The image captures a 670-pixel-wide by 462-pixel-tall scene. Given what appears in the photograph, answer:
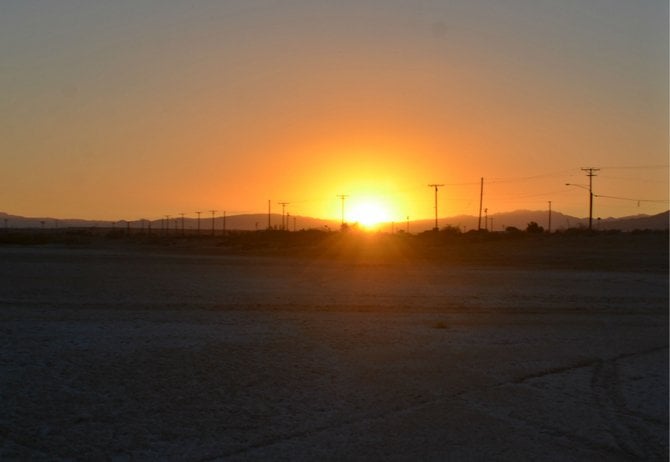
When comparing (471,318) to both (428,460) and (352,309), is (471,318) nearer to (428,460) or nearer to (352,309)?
(352,309)

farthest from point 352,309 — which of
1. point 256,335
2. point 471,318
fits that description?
point 256,335

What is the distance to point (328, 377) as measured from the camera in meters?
12.0

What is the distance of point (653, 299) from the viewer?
25.0 metres

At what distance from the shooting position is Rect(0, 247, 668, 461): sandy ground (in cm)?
882

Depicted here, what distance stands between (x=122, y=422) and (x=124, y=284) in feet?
58.8

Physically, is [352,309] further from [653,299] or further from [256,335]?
[653,299]

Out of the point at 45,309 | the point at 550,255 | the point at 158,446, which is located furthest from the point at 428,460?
the point at 550,255

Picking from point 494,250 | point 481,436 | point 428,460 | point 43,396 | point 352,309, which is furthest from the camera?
point 494,250

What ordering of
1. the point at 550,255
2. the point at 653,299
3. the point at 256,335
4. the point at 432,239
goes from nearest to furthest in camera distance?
1. the point at 256,335
2. the point at 653,299
3. the point at 550,255
4. the point at 432,239

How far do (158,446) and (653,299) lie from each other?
19630 mm

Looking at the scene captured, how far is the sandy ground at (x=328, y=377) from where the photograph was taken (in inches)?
347

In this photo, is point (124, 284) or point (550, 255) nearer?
point (124, 284)

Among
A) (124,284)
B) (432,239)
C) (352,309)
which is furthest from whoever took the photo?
(432,239)

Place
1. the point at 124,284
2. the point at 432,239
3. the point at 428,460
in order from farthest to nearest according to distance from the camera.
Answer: the point at 432,239, the point at 124,284, the point at 428,460
